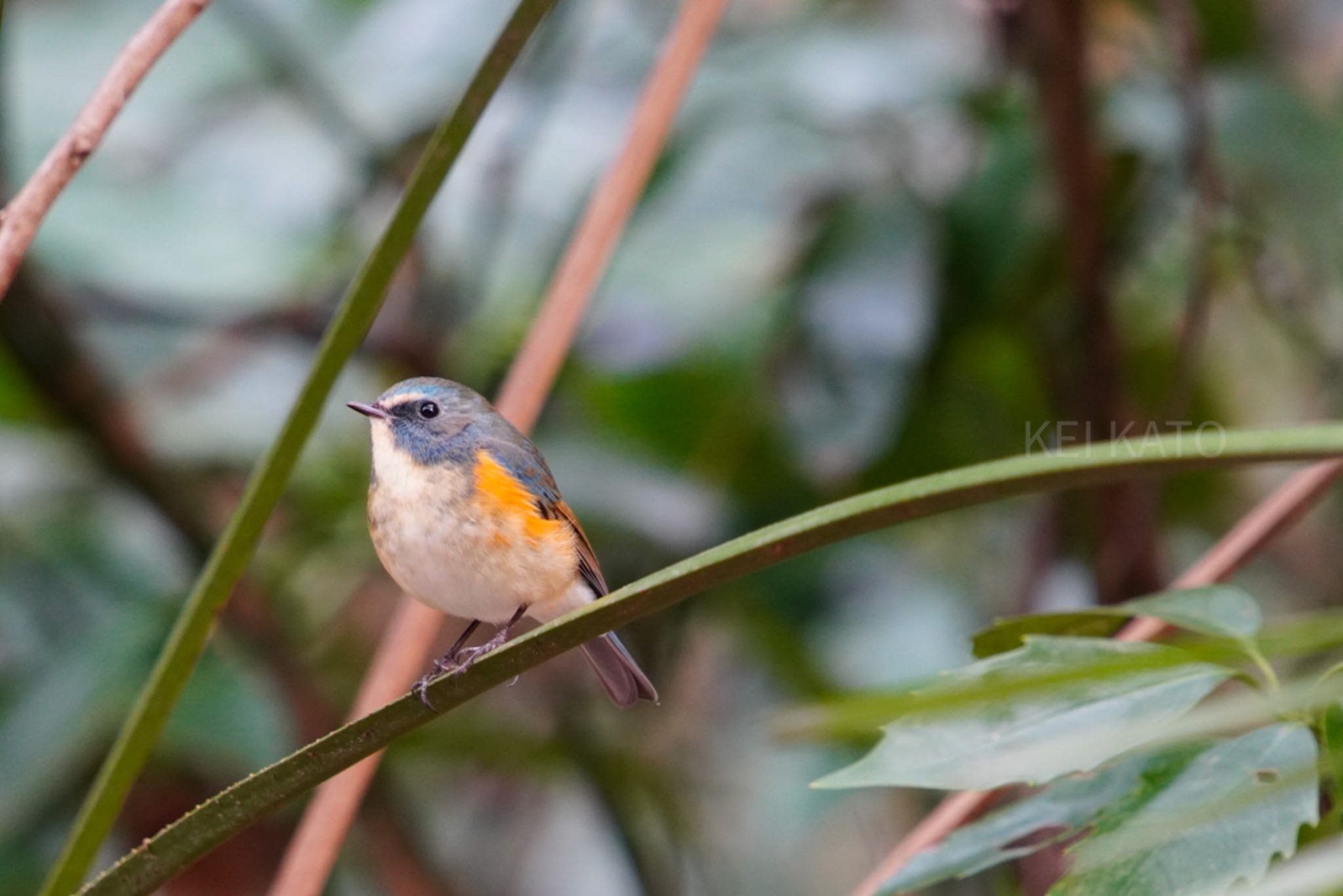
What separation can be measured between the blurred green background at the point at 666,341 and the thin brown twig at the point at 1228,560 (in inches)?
34.2

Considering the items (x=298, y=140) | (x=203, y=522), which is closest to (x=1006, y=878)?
(x=203, y=522)

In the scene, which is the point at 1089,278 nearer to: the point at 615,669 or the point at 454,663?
the point at 615,669

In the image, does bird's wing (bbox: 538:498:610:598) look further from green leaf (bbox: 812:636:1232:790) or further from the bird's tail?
green leaf (bbox: 812:636:1232:790)

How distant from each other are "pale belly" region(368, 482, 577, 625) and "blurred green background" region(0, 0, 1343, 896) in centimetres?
87

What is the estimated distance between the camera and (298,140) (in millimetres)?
2844

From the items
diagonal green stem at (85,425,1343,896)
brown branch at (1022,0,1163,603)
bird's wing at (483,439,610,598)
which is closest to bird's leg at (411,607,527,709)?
bird's wing at (483,439,610,598)

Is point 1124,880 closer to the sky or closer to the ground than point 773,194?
closer to the ground

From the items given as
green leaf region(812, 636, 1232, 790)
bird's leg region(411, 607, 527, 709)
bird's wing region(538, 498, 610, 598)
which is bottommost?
bird's leg region(411, 607, 527, 709)

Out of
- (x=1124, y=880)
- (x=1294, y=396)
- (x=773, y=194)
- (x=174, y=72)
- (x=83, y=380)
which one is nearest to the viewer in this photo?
(x=1124, y=880)

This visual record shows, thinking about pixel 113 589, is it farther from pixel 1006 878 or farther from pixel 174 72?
pixel 1006 878

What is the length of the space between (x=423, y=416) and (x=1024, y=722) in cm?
83

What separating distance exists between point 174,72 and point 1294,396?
2.54m

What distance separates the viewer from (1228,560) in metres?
1.35

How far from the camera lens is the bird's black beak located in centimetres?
141
